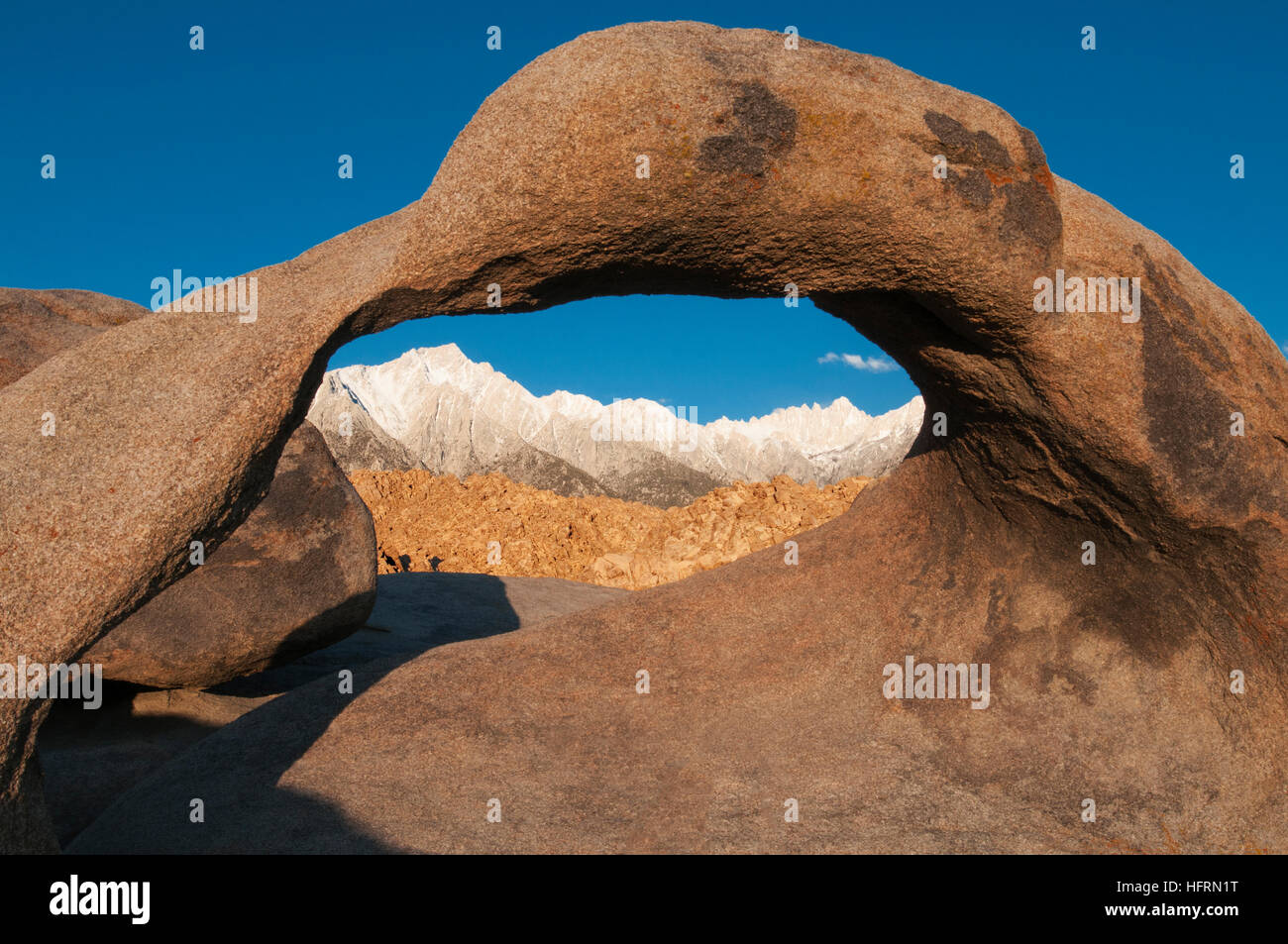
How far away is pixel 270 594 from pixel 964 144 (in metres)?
4.93

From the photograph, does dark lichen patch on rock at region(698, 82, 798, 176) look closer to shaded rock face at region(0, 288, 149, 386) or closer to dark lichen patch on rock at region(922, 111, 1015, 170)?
dark lichen patch on rock at region(922, 111, 1015, 170)

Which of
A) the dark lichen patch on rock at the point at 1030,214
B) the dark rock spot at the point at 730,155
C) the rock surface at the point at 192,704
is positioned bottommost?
the rock surface at the point at 192,704

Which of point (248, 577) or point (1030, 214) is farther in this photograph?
point (248, 577)

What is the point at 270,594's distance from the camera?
584 centimetres

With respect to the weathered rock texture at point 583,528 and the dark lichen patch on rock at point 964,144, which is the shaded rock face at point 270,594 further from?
the weathered rock texture at point 583,528

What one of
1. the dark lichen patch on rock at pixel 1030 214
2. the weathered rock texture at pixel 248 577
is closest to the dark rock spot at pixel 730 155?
the dark lichen patch on rock at pixel 1030 214

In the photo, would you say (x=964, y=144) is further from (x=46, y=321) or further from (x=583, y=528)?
(x=583, y=528)

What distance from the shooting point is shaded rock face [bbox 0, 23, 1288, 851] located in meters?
3.02

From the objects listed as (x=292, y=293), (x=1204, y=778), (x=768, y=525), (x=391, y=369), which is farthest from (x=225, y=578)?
(x=391, y=369)

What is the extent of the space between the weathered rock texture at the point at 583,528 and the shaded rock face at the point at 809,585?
974 centimetres

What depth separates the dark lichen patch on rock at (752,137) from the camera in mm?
3221

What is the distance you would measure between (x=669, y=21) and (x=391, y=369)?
6881 cm

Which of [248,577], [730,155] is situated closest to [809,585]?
[730,155]
